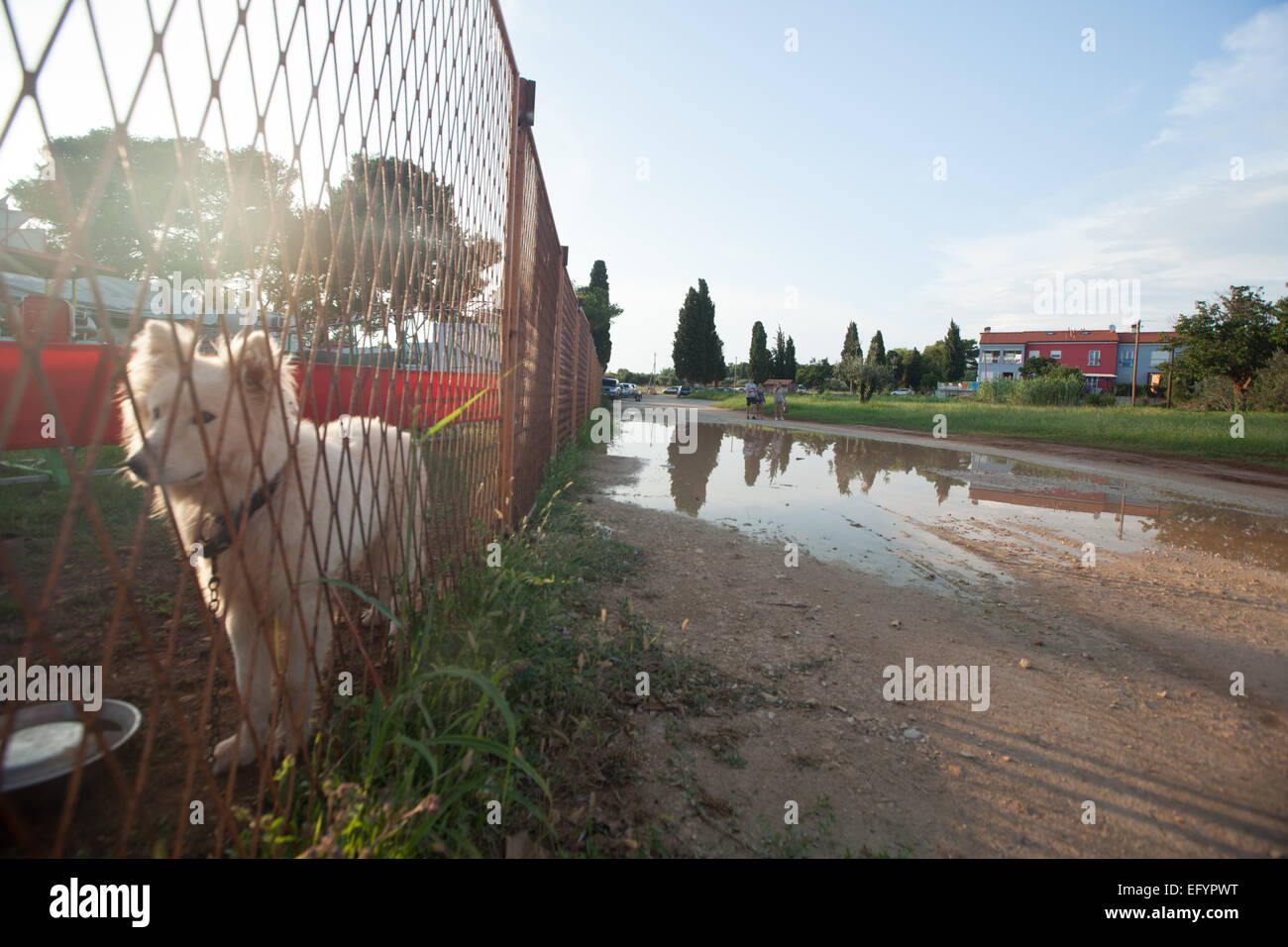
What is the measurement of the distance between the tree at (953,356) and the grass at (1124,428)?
52.3m

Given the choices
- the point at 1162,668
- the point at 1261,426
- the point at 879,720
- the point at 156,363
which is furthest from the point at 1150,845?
the point at 1261,426

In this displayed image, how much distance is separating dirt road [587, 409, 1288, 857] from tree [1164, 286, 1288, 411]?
33.9 meters

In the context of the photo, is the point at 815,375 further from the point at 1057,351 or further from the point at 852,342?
the point at 1057,351

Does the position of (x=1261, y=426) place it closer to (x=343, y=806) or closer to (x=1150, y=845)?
(x=1150, y=845)

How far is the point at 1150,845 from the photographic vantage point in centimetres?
179

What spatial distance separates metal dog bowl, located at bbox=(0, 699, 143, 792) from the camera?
144cm

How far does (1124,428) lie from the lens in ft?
56.9

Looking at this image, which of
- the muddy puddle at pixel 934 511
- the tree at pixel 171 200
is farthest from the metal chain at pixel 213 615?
the muddy puddle at pixel 934 511

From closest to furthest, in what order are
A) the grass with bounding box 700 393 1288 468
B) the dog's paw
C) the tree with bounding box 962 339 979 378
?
1. the dog's paw
2. the grass with bounding box 700 393 1288 468
3. the tree with bounding box 962 339 979 378

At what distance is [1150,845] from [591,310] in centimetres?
4689

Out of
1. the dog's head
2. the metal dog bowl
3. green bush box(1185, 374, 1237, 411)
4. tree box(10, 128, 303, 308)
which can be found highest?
green bush box(1185, 374, 1237, 411)

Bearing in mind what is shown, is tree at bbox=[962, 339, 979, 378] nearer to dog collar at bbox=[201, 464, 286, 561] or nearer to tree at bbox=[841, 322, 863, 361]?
tree at bbox=[841, 322, 863, 361]

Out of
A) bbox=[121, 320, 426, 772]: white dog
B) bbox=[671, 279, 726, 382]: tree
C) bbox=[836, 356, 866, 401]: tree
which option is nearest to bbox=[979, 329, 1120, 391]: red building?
bbox=[836, 356, 866, 401]: tree

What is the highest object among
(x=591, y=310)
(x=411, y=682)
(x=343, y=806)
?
(x=591, y=310)
